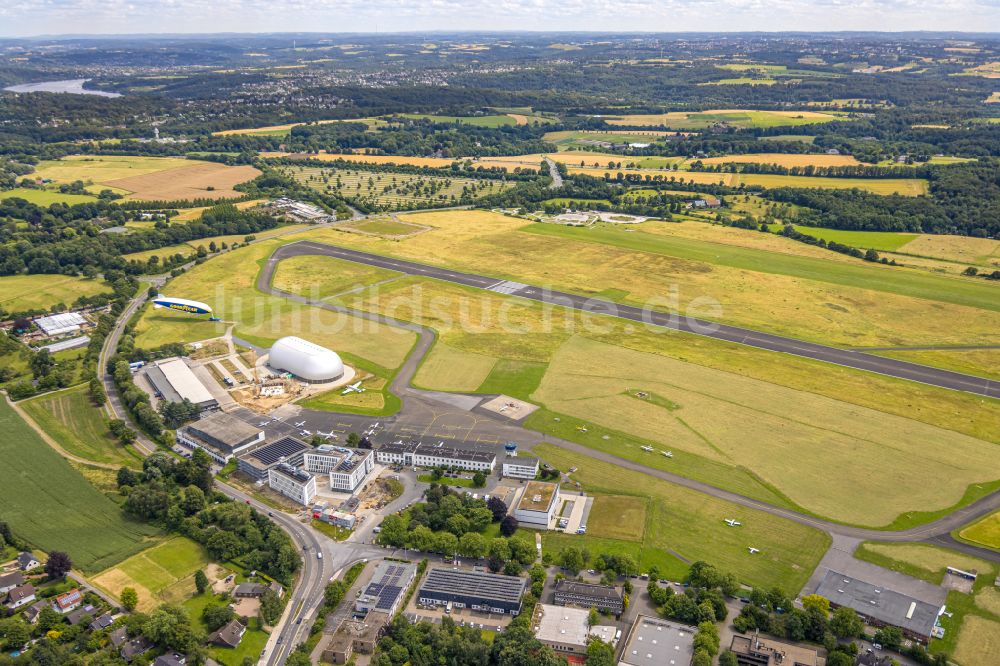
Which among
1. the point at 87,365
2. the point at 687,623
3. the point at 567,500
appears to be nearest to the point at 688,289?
the point at 567,500

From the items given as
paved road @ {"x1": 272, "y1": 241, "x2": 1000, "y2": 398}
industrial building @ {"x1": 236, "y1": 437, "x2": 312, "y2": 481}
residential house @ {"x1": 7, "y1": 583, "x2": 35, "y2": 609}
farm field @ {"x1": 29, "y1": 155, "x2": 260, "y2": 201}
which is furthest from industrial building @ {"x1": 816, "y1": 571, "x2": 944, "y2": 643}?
farm field @ {"x1": 29, "y1": 155, "x2": 260, "y2": 201}

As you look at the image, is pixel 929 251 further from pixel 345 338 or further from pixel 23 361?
pixel 23 361

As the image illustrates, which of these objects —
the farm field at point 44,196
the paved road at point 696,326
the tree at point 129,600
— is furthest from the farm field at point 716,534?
the farm field at point 44,196

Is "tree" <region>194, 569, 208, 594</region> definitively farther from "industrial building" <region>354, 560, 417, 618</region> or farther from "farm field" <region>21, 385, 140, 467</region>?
"farm field" <region>21, 385, 140, 467</region>

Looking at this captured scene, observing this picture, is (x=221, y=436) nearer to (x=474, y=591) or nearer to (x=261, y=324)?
(x=474, y=591)

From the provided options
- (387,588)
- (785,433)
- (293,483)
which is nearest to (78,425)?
(293,483)
